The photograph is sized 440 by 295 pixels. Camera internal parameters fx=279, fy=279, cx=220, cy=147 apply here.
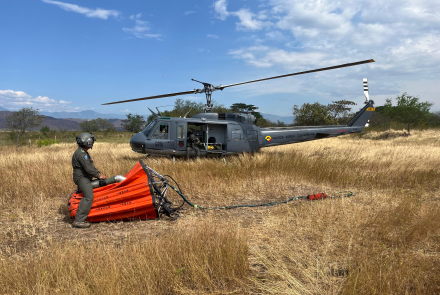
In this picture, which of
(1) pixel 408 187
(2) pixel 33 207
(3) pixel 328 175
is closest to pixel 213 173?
(3) pixel 328 175

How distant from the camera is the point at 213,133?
43.4ft

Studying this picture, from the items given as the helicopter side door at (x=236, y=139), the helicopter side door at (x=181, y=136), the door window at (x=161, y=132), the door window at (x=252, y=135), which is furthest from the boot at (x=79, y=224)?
the door window at (x=252, y=135)

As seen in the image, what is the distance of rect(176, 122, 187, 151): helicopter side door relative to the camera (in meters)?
12.2

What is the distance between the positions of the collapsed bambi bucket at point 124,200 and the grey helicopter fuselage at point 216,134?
6485mm

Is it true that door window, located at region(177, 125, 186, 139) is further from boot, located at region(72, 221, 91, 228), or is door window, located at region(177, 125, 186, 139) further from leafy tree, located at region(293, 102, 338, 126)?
leafy tree, located at region(293, 102, 338, 126)

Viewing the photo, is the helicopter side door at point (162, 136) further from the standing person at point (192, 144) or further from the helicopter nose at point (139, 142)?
the standing person at point (192, 144)

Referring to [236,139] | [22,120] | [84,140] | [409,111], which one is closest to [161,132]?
[236,139]

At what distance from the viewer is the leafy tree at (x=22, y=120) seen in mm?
25188

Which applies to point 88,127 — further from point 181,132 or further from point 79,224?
point 79,224

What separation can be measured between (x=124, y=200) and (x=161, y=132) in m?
6.82

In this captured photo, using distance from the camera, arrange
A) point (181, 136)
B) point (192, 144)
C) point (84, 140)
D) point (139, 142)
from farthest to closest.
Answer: point (192, 144), point (181, 136), point (139, 142), point (84, 140)

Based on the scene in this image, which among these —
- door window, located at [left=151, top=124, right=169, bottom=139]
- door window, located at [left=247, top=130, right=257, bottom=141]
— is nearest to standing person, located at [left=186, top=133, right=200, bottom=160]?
door window, located at [left=151, top=124, right=169, bottom=139]

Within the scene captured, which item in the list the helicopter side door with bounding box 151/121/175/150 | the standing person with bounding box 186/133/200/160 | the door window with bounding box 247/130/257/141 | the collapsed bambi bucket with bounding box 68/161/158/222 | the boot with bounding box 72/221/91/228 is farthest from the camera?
the door window with bounding box 247/130/257/141

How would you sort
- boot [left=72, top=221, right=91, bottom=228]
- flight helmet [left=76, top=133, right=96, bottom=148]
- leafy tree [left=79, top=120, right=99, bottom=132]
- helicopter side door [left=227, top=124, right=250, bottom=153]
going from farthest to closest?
1. leafy tree [left=79, top=120, right=99, bottom=132]
2. helicopter side door [left=227, top=124, right=250, bottom=153]
3. flight helmet [left=76, top=133, right=96, bottom=148]
4. boot [left=72, top=221, right=91, bottom=228]
